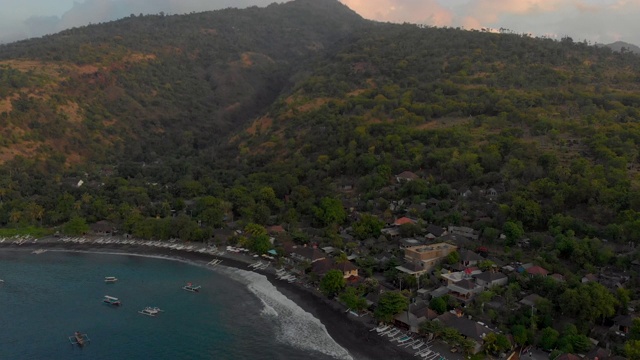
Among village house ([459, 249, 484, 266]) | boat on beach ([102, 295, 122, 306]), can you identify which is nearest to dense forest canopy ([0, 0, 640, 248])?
village house ([459, 249, 484, 266])

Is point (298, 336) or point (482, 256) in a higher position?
point (482, 256)

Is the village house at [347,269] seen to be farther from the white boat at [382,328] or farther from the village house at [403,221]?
the village house at [403,221]

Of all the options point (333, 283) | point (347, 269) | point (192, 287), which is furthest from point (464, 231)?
point (192, 287)

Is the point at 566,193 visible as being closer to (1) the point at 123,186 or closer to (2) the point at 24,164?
(1) the point at 123,186

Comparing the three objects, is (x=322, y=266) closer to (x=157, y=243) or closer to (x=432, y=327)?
(x=432, y=327)

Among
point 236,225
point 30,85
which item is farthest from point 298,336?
point 30,85

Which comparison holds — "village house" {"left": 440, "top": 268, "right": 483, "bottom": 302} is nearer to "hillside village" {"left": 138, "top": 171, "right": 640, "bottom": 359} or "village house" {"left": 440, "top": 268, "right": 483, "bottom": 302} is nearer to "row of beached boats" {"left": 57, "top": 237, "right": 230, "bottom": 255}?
"hillside village" {"left": 138, "top": 171, "right": 640, "bottom": 359}
